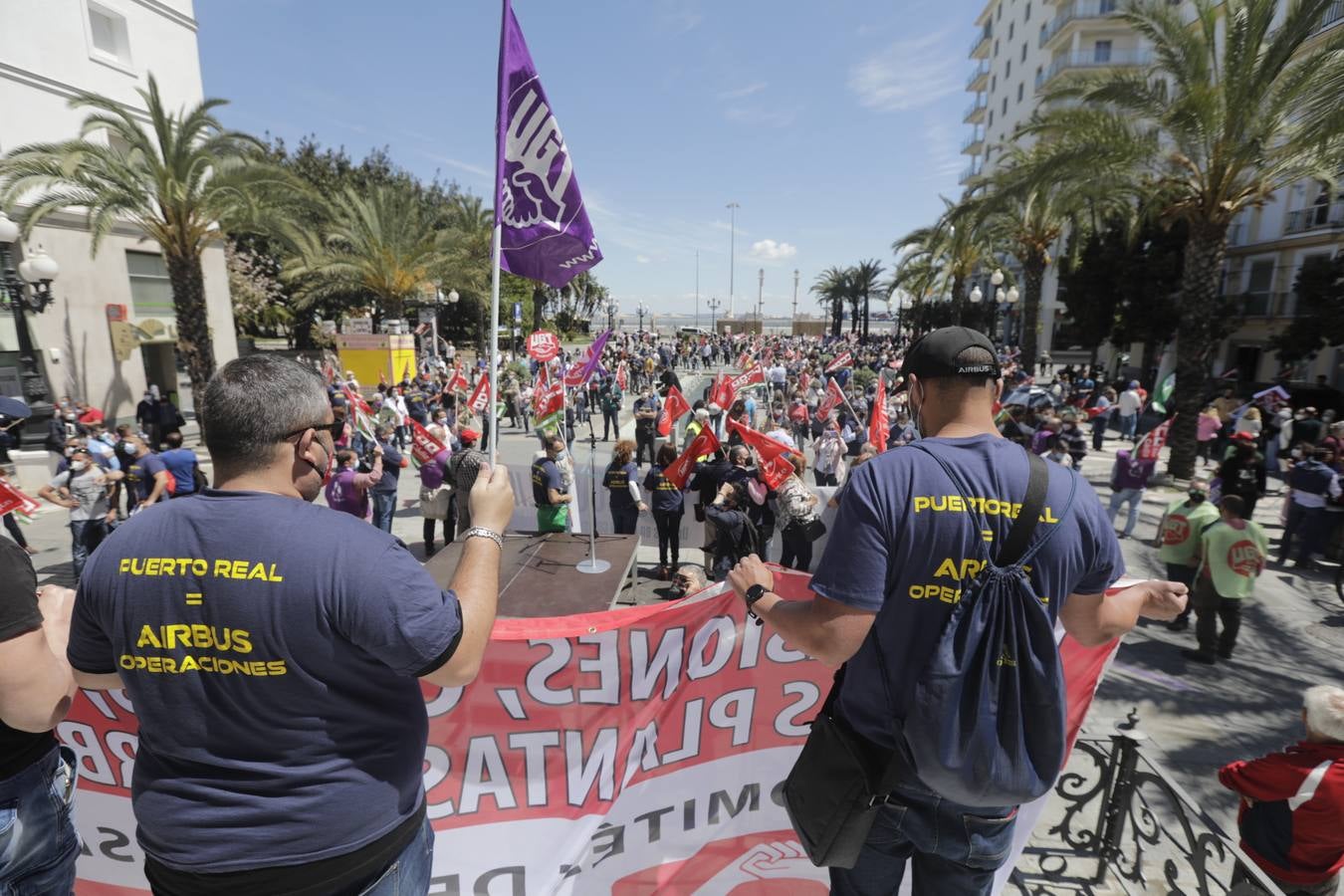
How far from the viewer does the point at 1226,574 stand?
229 inches

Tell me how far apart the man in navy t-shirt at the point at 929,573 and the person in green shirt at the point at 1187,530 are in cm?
561

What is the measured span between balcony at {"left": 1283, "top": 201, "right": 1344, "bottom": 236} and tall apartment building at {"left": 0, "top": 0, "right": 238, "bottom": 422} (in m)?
34.5

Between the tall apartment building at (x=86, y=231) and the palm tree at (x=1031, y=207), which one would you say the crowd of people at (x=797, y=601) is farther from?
the tall apartment building at (x=86, y=231)

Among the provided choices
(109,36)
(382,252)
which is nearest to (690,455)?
(382,252)

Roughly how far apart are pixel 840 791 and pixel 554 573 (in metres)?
4.94

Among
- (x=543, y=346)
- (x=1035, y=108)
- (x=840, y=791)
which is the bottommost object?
(x=840, y=791)

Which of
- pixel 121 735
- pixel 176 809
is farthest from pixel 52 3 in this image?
pixel 176 809

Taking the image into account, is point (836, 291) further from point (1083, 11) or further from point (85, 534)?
point (85, 534)

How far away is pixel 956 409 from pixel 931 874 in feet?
4.06

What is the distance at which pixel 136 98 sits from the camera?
786 inches

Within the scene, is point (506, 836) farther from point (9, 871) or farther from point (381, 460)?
point (381, 460)

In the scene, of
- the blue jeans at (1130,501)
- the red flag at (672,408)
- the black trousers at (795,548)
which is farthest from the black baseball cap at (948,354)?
the blue jeans at (1130,501)

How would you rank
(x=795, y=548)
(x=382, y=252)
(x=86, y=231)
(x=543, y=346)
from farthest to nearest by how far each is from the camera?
(x=382, y=252) → (x=86, y=231) → (x=543, y=346) → (x=795, y=548)

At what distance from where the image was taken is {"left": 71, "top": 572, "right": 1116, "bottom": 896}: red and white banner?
253 cm
